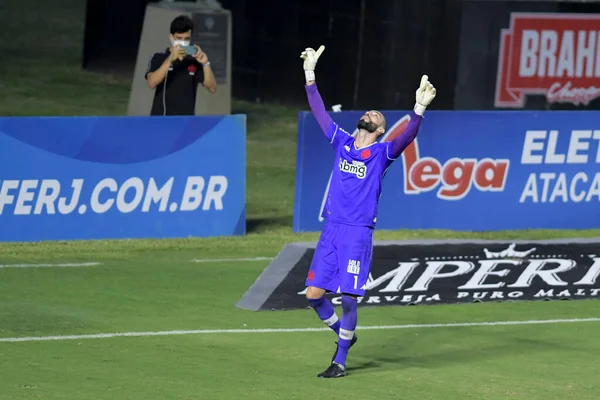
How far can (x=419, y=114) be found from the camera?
10734mm

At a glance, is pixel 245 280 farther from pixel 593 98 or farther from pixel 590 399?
pixel 593 98

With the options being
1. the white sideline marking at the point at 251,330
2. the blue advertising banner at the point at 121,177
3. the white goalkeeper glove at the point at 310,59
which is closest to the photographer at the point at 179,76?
the blue advertising banner at the point at 121,177

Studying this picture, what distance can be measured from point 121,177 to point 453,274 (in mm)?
3902

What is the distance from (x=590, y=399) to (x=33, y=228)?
735 cm

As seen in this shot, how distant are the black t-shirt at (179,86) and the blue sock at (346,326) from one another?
21.7ft

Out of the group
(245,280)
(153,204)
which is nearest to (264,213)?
(153,204)

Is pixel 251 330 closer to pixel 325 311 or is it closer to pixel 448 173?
pixel 325 311

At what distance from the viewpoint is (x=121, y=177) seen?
52.7 feet

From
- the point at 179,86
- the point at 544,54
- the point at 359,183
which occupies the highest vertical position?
the point at 359,183

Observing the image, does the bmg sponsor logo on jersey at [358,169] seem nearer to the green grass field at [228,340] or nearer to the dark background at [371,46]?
the green grass field at [228,340]

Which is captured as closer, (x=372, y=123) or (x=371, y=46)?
(x=372, y=123)

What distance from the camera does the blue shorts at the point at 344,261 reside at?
35.8 ft

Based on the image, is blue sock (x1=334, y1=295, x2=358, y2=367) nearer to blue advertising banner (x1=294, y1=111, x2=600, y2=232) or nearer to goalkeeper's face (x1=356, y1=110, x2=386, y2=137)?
goalkeeper's face (x1=356, y1=110, x2=386, y2=137)

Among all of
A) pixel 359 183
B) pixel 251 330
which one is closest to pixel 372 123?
pixel 359 183
